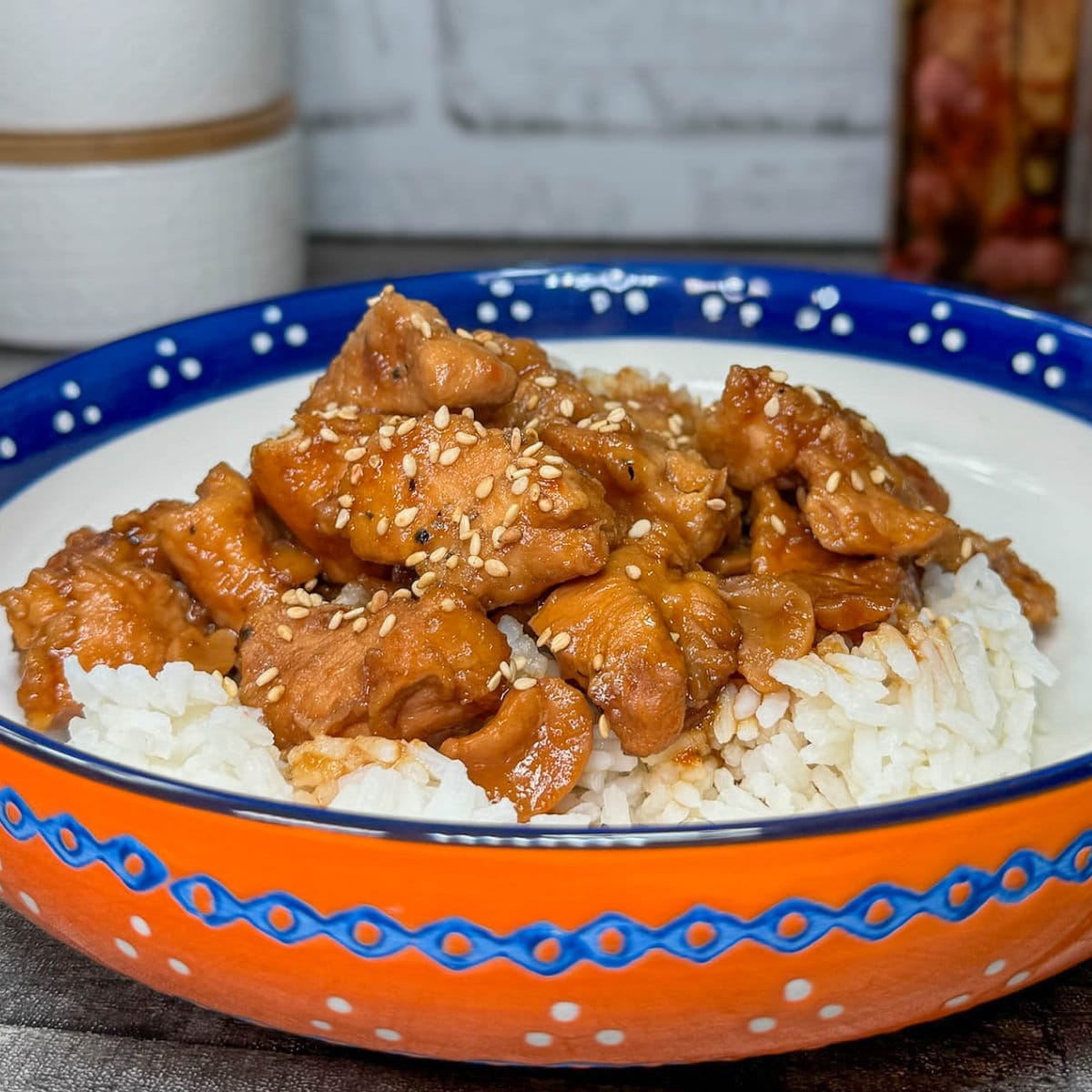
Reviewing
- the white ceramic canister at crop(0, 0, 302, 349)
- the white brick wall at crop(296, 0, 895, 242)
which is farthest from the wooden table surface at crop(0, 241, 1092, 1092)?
the white brick wall at crop(296, 0, 895, 242)

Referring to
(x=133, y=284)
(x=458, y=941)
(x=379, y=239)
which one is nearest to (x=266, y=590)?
(x=458, y=941)

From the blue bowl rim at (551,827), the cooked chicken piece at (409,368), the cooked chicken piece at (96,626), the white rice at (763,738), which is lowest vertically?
the white rice at (763,738)

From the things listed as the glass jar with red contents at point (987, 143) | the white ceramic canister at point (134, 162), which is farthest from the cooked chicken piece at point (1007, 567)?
the white ceramic canister at point (134, 162)

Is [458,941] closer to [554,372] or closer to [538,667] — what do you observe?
[538,667]

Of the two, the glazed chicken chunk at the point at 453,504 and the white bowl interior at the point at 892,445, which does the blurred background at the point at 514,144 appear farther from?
the glazed chicken chunk at the point at 453,504

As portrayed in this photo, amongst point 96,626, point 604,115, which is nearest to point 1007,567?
point 96,626
